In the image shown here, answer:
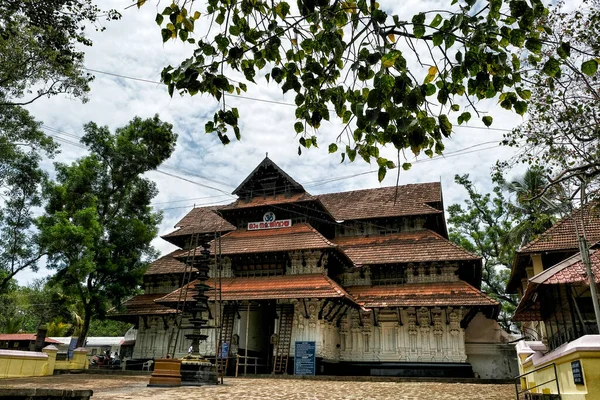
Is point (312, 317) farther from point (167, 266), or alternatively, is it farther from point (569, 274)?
point (569, 274)

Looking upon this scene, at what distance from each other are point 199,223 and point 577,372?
2428 centimetres

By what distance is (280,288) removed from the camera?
19031 millimetres

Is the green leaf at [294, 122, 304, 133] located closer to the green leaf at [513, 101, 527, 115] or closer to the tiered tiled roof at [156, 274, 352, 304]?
the green leaf at [513, 101, 527, 115]

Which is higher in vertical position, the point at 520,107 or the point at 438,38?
the point at 438,38

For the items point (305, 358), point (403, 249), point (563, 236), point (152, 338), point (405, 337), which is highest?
point (403, 249)

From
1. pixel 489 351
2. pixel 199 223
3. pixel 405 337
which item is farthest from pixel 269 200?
pixel 489 351

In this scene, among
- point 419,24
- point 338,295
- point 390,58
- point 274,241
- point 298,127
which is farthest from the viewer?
point 274,241

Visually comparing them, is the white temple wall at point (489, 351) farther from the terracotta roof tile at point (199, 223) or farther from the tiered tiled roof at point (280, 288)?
the terracotta roof tile at point (199, 223)

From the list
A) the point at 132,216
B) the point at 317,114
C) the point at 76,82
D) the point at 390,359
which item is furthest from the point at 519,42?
the point at 132,216

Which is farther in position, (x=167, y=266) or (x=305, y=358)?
(x=167, y=266)

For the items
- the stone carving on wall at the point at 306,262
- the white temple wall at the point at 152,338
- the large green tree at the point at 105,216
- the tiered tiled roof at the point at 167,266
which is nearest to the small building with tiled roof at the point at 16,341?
the large green tree at the point at 105,216

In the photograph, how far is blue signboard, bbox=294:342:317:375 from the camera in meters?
17.7

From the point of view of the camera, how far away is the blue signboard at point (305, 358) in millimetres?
17653

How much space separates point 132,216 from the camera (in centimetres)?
2848
